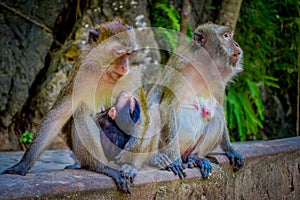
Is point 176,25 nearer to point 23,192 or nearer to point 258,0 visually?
point 258,0

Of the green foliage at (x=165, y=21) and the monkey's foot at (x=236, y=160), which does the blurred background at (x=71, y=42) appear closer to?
the green foliage at (x=165, y=21)

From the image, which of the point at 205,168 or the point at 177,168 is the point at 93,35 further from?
the point at 205,168

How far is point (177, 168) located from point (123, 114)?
572 mm

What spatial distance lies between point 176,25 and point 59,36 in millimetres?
1825

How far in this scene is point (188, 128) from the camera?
12.3 ft

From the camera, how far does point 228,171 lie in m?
3.70

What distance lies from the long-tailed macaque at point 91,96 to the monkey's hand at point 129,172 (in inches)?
1.5

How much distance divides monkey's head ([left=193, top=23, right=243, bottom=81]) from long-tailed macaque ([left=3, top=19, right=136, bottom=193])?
3.06ft

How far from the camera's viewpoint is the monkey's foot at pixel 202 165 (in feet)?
11.2

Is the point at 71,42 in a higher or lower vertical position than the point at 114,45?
lower

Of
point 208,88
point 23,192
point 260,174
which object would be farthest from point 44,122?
point 260,174

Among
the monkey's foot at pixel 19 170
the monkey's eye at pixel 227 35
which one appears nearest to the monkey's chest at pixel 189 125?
the monkey's eye at pixel 227 35

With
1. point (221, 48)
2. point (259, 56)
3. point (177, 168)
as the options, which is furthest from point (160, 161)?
point (259, 56)

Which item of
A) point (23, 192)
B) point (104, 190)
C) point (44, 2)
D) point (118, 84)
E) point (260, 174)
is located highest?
point (44, 2)
